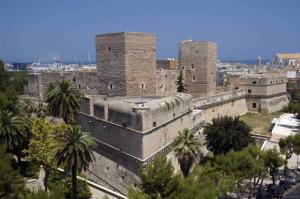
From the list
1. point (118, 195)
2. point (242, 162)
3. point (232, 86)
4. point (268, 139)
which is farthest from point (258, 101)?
point (118, 195)

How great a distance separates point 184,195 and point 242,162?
6624mm

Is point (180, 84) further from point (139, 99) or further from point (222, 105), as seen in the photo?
point (139, 99)

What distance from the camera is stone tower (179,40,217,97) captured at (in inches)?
1453

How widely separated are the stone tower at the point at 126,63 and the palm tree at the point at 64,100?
500 centimetres

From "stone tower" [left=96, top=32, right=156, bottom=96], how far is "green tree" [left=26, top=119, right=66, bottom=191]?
820 cm

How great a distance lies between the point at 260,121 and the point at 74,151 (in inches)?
1132

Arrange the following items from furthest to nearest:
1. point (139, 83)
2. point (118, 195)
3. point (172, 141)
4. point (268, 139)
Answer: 1. point (268, 139)
2. point (139, 83)
3. point (172, 141)
4. point (118, 195)

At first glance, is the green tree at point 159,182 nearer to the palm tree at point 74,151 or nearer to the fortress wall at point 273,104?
the palm tree at point 74,151

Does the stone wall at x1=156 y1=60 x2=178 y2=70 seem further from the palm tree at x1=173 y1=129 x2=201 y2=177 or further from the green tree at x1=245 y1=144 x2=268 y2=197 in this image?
the green tree at x1=245 y1=144 x2=268 y2=197

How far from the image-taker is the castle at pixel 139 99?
20.7 metres

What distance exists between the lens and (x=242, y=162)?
2019 cm

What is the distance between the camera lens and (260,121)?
39.9 meters

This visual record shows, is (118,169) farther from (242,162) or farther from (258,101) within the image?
(258,101)

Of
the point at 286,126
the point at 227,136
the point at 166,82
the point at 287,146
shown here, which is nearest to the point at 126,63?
the point at 166,82
